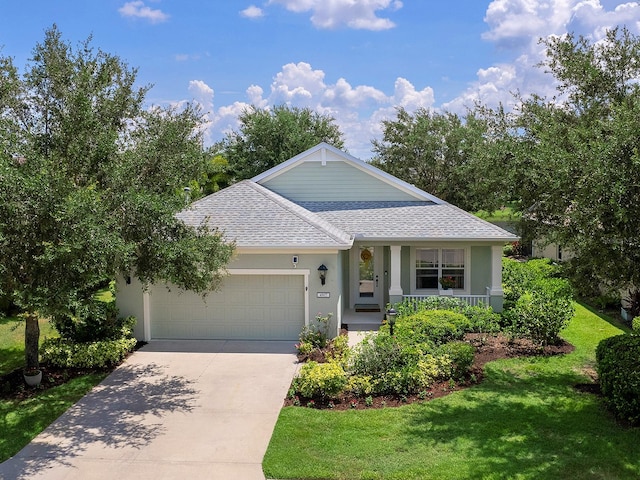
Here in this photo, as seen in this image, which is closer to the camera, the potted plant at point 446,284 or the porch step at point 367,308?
the potted plant at point 446,284

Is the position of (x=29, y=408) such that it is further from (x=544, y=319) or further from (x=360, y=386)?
(x=544, y=319)

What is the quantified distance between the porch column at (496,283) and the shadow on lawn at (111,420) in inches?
388

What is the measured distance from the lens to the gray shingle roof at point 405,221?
651 inches

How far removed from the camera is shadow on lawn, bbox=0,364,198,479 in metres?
8.21

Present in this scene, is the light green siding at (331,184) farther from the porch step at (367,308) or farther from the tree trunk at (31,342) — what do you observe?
the tree trunk at (31,342)

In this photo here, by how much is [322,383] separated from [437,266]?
8.71m

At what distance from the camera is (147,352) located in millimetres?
13820

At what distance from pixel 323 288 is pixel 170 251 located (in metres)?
5.02

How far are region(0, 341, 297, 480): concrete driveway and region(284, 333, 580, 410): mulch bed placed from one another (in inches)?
38.5

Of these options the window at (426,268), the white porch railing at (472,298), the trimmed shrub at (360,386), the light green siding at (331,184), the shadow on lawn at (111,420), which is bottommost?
the shadow on lawn at (111,420)

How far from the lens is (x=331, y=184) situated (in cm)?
1942

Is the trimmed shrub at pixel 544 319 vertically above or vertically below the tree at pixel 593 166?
below

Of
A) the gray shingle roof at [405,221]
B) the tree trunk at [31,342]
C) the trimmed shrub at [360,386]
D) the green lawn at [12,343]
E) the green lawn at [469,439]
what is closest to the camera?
the green lawn at [469,439]

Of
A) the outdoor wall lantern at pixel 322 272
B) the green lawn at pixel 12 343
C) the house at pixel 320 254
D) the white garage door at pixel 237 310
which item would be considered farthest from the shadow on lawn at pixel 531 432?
the green lawn at pixel 12 343
